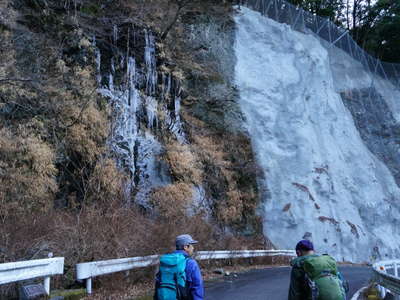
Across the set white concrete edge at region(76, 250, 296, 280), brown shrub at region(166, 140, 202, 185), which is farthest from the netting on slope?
white concrete edge at region(76, 250, 296, 280)

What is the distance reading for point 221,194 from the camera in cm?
1753

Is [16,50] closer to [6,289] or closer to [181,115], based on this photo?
[181,115]

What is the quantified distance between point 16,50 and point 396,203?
24.6 metres

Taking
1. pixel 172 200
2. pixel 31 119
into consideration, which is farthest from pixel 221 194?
Result: pixel 31 119

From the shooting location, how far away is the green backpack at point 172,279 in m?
4.14

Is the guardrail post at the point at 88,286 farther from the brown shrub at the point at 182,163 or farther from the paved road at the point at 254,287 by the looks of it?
the brown shrub at the point at 182,163

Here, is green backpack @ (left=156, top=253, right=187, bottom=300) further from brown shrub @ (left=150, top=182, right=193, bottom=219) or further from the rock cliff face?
brown shrub @ (left=150, top=182, right=193, bottom=219)

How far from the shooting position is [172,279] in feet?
13.7

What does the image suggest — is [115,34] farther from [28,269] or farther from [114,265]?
[28,269]

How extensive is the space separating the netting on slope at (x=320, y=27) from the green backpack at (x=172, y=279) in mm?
28199

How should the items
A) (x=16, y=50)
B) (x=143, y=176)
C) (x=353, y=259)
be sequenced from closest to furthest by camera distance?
(x=16, y=50)
(x=143, y=176)
(x=353, y=259)

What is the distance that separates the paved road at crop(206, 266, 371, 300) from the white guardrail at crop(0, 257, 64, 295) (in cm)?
342

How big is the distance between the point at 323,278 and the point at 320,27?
32.4 meters

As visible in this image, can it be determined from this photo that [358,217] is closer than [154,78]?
No
